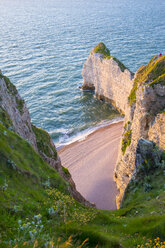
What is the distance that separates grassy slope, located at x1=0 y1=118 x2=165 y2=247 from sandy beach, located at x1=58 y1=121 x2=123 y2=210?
12.9 m

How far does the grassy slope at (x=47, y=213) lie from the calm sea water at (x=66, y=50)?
27.0 m

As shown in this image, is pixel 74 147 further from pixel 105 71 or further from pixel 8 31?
pixel 8 31

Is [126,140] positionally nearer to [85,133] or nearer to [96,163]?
[96,163]

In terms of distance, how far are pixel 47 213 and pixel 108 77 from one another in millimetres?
40444

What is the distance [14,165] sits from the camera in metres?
13.2

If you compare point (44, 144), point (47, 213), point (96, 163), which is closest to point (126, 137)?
point (96, 163)

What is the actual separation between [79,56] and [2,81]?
54.3 metres

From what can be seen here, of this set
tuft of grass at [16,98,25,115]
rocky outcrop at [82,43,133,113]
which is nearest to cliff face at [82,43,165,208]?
tuft of grass at [16,98,25,115]

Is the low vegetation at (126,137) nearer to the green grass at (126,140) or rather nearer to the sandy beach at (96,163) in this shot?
the green grass at (126,140)

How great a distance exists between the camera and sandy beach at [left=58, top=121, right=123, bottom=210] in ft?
98.3

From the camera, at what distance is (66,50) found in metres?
77.1

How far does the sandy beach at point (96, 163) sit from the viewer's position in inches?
1180

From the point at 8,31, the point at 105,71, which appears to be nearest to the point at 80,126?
the point at 105,71

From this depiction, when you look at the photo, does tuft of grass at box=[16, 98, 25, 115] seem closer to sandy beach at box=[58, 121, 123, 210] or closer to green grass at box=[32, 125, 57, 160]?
green grass at box=[32, 125, 57, 160]
